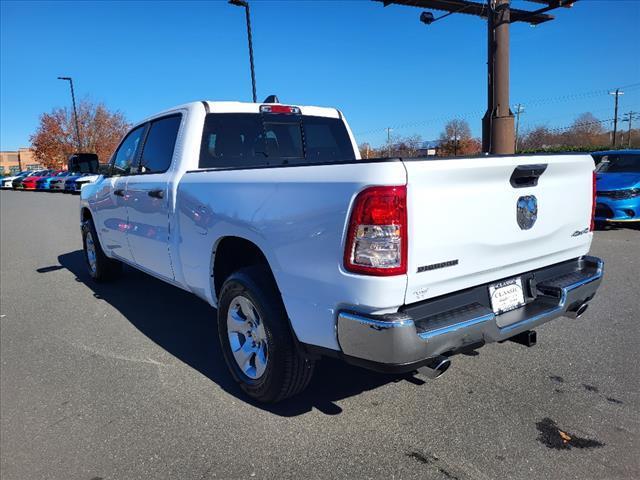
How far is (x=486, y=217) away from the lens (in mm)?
2611

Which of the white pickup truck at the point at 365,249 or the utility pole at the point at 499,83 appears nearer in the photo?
the white pickup truck at the point at 365,249

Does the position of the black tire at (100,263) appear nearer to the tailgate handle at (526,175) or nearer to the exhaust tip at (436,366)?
the exhaust tip at (436,366)

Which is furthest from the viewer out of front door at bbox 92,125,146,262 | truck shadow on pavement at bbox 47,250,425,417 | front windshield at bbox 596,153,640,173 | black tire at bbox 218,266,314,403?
front windshield at bbox 596,153,640,173

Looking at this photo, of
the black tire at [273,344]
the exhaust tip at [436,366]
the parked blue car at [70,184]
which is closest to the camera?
the exhaust tip at [436,366]

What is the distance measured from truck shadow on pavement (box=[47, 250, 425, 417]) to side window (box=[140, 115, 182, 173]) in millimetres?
1549

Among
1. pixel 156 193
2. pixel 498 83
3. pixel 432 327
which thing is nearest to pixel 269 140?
pixel 156 193

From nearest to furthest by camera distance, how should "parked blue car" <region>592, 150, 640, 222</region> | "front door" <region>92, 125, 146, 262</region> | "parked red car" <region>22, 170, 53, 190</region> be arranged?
"front door" <region>92, 125, 146, 262</region>, "parked blue car" <region>592, 150, 640, 222</region>, "parked red car" <region>22, 170, 53, 190</region>

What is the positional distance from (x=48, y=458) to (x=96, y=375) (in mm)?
1057

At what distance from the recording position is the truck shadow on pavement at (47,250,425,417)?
3336mm

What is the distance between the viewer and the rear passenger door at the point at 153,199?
163 inches

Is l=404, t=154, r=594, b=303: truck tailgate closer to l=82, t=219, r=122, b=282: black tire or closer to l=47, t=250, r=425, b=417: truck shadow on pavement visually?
l=47, t=250, r=425, b=417: truck shadow on pavement

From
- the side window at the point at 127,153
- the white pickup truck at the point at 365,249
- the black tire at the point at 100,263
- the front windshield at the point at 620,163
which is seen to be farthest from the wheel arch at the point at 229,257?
the front windshield at the point at 620,163

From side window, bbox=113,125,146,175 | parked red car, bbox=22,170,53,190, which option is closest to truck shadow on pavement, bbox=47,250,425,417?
side window, bbox=113,125,146,175

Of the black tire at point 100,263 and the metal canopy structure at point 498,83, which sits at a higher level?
the metal canopy structure at point 498,83
